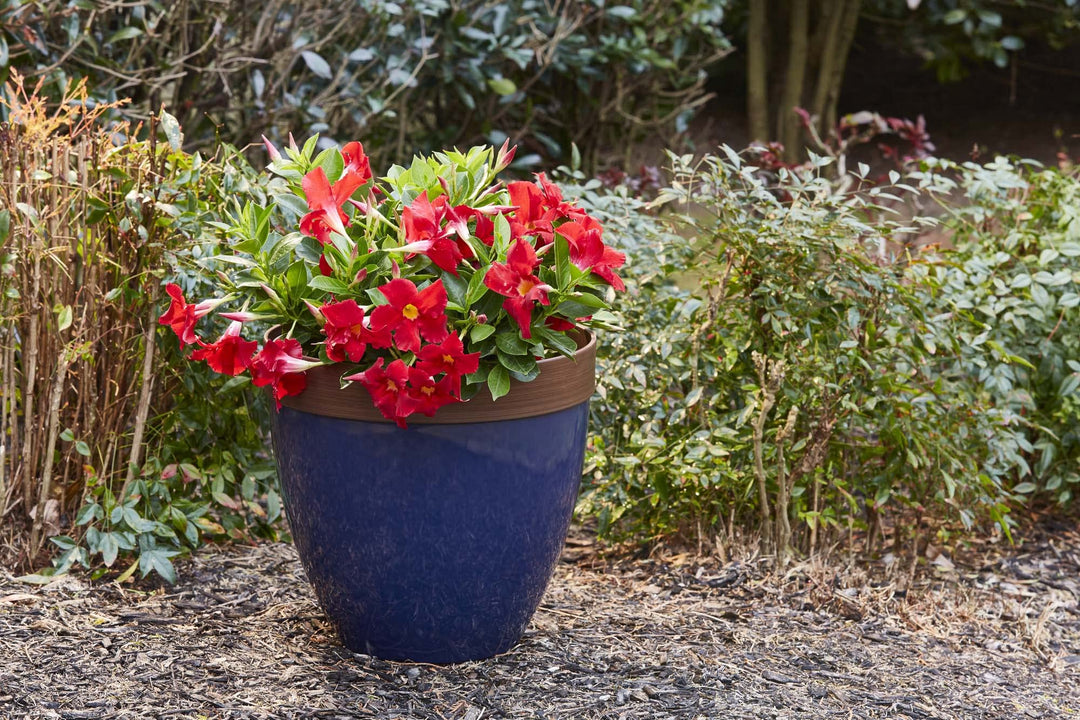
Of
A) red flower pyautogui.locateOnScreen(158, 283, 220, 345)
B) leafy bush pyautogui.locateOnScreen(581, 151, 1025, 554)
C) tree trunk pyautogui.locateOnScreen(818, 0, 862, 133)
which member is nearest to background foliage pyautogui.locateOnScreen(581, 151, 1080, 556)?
leafy bush pyautogui.locateOnScreen(581, 151, 1025, 554)

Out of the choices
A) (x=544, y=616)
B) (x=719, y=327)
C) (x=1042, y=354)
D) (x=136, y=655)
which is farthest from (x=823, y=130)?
(x=136, y=655)

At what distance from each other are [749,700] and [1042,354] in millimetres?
1654

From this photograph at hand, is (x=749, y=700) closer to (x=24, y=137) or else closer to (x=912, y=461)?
(x=912, y=461)

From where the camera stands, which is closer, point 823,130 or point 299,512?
point 299,512

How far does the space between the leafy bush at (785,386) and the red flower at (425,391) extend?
98 centimetres

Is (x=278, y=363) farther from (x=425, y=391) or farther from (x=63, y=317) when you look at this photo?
(x=63, y=317)

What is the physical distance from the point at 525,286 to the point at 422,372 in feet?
0.81

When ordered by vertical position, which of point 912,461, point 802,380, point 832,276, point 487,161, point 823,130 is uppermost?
point 823,130

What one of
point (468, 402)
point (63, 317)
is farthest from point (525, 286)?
point (63, 317)

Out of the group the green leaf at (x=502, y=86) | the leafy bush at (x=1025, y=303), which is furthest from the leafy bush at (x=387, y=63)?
the leafy bush at (x=1025, y=303)

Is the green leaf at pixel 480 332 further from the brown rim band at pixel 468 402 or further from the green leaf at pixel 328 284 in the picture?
the green leaf at pixel 328 284

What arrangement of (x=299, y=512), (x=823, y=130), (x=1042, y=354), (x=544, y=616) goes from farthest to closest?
(x=823, y=130) → (x=1042, y=354) → (x=544, y=616) → (x=299, y=512)

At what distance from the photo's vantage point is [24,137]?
244cm

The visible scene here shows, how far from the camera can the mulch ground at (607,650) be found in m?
2.17
